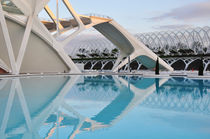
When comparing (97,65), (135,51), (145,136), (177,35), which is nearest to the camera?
(145,136)

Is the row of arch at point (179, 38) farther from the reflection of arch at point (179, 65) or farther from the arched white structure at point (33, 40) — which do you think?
the arched white structure at point (33, 40)

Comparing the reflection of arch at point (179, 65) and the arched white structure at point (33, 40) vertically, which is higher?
the arched white structure at point (33, 40)

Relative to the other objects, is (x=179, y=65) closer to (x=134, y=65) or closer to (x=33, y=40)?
(x=134, y=65)

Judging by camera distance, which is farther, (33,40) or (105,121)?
(33,40)

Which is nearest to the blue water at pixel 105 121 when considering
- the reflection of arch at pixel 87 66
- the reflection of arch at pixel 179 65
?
the reflection of arch at pixel 179 65

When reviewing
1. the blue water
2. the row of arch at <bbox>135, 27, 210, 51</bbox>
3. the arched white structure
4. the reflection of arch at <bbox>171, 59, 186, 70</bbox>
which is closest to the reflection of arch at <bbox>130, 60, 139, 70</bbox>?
the row of arch at <bbox>135, 27, 210, 51</bbox>

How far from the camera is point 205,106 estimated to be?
309 inches

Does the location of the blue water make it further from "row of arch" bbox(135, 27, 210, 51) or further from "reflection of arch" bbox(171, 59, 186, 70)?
"row of arch" bbox(135, 27, 210, 51)

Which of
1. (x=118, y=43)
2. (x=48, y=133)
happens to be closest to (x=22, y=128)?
(x=48, y=133)

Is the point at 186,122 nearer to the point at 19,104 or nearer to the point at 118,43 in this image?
the point at 19,104

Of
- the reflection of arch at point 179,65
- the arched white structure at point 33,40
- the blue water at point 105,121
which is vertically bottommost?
the blue water at point 105,121

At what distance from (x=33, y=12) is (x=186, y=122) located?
24177mm

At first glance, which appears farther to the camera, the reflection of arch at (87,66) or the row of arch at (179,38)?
the reflection of arch at (87,66)

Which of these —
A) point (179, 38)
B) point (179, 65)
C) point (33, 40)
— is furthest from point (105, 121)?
point (179, 38)
